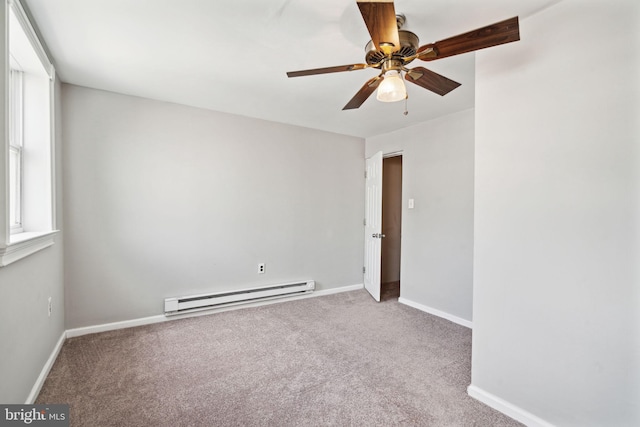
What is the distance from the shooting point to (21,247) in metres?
1.54

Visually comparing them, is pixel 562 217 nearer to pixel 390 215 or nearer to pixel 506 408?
pixel 506 408

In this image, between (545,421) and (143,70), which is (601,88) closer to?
(545,421)

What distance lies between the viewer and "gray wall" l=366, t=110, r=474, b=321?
3.16 metres

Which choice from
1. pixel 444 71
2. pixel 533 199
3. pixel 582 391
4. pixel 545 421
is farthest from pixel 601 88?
pixel 545 421

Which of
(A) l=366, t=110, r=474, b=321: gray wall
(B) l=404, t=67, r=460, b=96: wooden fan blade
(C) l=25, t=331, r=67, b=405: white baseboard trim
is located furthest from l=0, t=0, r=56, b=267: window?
(A) l=366, t=110, r=474, b=321: gray wall

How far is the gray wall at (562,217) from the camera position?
1342mm

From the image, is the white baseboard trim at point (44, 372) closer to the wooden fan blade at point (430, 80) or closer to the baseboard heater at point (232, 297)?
the baseboard heater at point (232, 297)

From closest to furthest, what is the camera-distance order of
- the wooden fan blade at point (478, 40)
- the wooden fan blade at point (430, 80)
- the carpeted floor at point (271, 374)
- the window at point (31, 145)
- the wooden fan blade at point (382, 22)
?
the wooden fan blade at point (382, 22)
the wooden fan blade at point (478, 40)
the wooden fan blade at point (430, 80)
the carpeted floor at point (271, 374)
the window at point (31, 145)

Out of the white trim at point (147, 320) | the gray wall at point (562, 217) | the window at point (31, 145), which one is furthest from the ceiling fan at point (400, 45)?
the white trim at point (147, 320)

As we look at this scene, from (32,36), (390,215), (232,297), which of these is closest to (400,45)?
(32,36)

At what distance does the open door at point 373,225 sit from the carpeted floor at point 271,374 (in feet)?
2.87

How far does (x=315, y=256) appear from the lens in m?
4.02

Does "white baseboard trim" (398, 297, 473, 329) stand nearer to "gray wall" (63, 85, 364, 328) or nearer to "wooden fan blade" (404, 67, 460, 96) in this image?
"gray wall" (63, 85, 364, 328)

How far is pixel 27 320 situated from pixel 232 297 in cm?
183
